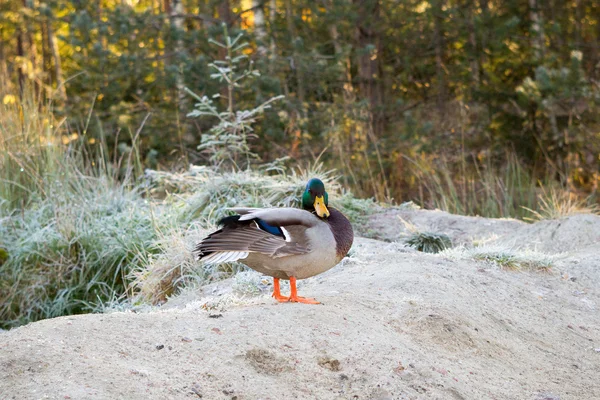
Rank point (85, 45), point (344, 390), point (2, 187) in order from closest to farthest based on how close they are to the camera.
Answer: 1. point (344, 390)
2. point (2, 187)
3. point (85, 45)

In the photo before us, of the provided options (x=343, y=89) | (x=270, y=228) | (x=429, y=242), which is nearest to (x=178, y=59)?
(x=343, y=89)

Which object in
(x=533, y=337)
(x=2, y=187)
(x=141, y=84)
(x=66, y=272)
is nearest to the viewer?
(x=533, y=337)

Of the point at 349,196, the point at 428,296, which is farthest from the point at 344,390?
the point at 349,196

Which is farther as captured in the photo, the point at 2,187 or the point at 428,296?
the point at 2,187

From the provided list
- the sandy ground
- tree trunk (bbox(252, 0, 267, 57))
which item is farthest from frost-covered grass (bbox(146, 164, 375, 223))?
tree trunk (bbox(252, 0, 267, 57))

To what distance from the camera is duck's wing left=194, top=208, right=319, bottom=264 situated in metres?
3.61

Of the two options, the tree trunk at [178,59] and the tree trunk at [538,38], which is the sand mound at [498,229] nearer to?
the tree trunk at [178,59]

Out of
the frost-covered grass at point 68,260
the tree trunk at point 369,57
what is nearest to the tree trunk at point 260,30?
the tree trunk at point 369,57

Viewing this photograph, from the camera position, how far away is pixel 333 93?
12242 mm

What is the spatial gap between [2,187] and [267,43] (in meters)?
5.59

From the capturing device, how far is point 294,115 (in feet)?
39.4

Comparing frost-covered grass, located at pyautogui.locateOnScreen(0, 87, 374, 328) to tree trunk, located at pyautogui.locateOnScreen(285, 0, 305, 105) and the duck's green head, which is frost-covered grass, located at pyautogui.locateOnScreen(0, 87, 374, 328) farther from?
tree trunk, located at pyautogui.locateOnScreen(285, 0, 305, 105)

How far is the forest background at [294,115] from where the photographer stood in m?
7.59

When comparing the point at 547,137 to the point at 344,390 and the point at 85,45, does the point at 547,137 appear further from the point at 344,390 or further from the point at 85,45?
the point at 344,390
